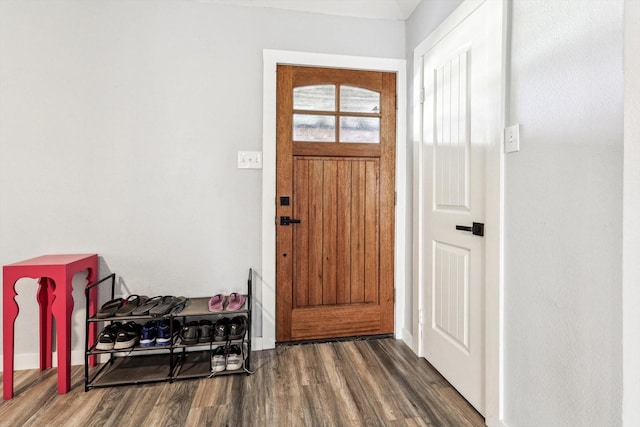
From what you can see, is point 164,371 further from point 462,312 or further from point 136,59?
point 136,59

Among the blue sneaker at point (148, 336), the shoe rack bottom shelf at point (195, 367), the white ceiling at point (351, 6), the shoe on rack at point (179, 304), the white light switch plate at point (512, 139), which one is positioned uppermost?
the white ceiling at point (351, 6)

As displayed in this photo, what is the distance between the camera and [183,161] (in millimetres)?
2303

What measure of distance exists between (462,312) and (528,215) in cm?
71

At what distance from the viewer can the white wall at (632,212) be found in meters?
0.57

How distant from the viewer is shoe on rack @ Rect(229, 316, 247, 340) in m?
2.10

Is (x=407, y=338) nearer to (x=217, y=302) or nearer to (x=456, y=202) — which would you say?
(x=456, y=202)

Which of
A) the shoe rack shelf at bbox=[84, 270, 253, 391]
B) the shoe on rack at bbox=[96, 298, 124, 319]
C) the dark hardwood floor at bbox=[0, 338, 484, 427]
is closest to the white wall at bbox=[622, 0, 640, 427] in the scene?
the dark hardwood floor at bbox=[0, 338, 484, 427]

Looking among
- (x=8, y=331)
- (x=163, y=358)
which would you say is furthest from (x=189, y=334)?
(x=8, y=331)

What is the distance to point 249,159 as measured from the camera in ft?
7.75

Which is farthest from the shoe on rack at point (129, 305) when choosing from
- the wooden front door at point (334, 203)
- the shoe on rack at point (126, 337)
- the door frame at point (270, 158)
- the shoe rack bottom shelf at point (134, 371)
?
the wooden front door at point (334, 203)

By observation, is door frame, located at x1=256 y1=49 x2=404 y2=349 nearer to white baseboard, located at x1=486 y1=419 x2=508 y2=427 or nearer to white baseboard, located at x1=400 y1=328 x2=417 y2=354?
white baseboard, located at x1=400 y1=328 x2=417 y2=354

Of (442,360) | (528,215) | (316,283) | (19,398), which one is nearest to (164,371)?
(19,398)

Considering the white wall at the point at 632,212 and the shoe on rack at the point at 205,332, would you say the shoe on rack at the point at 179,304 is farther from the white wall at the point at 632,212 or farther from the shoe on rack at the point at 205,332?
the white wall at the point at 632,212

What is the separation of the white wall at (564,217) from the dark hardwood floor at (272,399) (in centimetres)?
47
